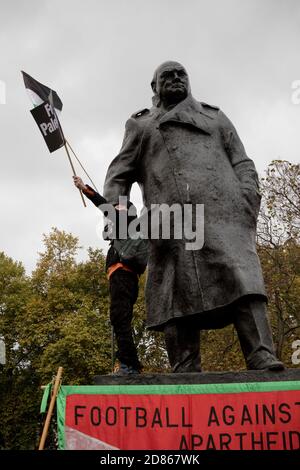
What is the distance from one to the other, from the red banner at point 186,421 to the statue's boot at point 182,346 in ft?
1.75

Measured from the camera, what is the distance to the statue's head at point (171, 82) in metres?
6.18

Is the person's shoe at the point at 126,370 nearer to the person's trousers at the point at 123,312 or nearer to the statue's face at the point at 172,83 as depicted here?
the person's trousers at the point at 123,312

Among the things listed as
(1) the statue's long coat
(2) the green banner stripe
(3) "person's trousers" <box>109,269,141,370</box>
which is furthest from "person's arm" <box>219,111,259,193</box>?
(2) the green banner stripe

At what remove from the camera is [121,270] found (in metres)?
5.62

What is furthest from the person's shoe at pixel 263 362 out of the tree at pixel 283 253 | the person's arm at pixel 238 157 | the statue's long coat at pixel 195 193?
the tree at pixel 283 253

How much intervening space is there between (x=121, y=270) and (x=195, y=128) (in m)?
1.53

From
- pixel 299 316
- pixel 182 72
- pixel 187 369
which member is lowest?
pixel 187 369

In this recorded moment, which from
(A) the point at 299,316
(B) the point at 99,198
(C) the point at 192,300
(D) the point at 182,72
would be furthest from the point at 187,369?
(A) the point at 299,316

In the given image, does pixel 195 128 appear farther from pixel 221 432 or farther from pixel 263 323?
pixel 221 432

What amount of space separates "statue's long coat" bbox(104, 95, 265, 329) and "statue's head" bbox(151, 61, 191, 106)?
0.09 m

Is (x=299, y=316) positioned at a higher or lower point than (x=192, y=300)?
higher

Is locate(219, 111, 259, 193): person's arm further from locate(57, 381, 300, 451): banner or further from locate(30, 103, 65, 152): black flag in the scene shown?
locate(30, 103, 65, 152): black flag

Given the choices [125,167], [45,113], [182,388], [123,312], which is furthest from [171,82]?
[182,388]

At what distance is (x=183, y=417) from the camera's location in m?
4.88
